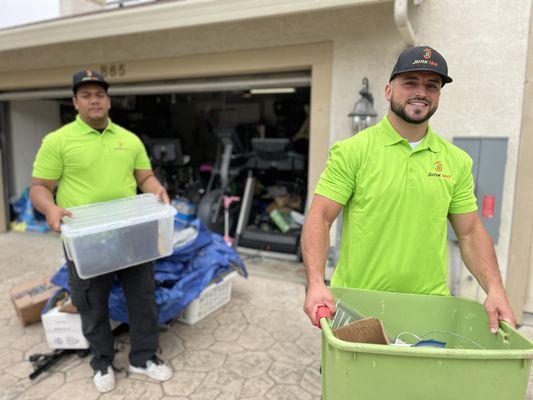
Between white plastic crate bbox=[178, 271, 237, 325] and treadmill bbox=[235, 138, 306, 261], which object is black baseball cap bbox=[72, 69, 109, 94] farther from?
treadmill bbox=[235, 138, 306, 261]

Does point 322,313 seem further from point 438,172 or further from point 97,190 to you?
point 97,190

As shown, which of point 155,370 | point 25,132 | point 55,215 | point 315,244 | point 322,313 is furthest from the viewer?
point 25,132

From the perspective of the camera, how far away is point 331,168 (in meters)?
1.46

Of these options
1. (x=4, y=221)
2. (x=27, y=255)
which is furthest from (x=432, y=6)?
(x=4, y=221)

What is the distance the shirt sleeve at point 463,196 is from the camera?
4.91ft

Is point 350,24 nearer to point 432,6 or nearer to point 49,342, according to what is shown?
point 432,6

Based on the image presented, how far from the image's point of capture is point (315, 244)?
1.38 metres

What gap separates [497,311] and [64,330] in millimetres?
2586

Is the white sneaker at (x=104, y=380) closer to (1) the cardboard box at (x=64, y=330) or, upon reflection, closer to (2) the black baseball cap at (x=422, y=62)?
(1) the cardboard box at (x=64, y=330)

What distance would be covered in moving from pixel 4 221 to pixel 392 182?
6665 millimetres

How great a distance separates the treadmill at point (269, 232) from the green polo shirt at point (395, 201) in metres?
3.14

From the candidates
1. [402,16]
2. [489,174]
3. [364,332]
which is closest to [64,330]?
[364,332]

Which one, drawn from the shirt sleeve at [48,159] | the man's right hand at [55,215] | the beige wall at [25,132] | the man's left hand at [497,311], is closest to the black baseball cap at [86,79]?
the shirt sleeve at [48,159]

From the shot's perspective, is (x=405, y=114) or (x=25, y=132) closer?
(x=405, y=114)
